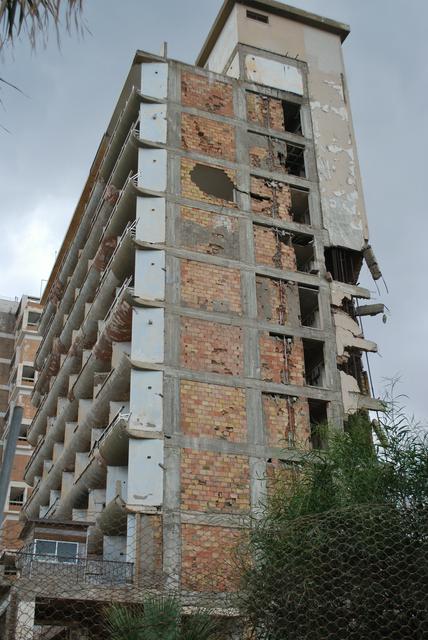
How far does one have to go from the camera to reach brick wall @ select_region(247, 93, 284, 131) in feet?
77.3

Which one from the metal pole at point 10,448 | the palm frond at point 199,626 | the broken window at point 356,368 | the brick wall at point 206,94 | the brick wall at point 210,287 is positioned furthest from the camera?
the brick wall at point 206,94

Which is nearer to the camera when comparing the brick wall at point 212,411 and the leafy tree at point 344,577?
the leafy tree at point 344,577

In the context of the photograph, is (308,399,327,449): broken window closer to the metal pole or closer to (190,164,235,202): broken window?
(190,164,235,202): broken window

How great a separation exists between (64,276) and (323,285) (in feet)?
43.0

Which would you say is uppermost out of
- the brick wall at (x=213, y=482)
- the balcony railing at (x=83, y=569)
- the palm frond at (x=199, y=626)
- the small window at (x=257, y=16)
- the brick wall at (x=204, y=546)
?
the small window at (x=257, y=16)

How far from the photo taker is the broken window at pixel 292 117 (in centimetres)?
2470

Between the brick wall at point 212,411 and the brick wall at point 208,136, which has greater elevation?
the brick wall at point 208,136

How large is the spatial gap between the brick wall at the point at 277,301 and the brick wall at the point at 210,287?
683mm

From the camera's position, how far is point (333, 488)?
11.6 meters

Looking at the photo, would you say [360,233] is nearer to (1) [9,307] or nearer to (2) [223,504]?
(2) [223,504]

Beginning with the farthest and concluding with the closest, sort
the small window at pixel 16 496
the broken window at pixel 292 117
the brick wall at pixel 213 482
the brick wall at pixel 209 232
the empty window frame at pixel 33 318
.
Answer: the empty window frame at pixel 33 318
the small window at pixel 16 496
the broken window at pixel 292 117
the brick wall at pixel 209 232
the brick wall at pixel 213 482

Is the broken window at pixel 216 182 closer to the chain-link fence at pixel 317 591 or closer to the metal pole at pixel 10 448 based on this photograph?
the chain-link fence at pixel 317 591

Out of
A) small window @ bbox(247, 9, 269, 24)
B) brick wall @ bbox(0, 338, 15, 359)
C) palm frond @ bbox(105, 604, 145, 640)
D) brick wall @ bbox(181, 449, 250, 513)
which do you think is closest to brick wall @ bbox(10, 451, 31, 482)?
brick wall @ bbox(0, 338, 15, 359)

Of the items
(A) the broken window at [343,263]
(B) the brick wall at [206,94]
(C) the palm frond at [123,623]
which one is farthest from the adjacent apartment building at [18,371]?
(C) the palm frond at [123,623]
